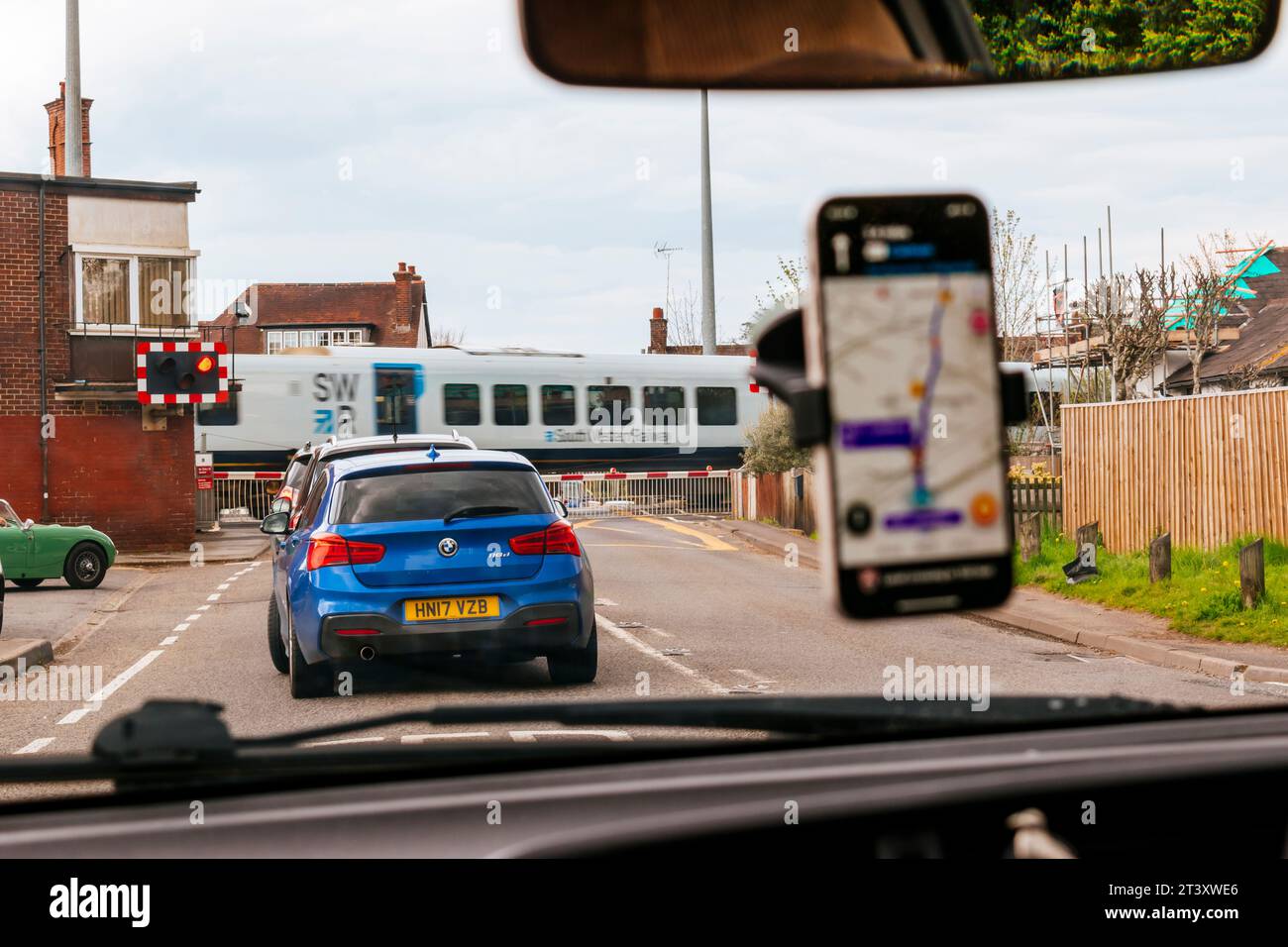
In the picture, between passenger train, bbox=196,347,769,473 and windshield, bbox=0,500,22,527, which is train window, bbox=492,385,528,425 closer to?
passenger train, bbox=196,347,769,473

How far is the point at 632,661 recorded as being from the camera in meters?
→ 11.0

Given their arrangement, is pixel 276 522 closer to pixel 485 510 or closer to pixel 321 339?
pixel 485 510

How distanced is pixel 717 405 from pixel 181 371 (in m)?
0.75

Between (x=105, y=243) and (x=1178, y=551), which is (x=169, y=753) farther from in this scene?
(x=105, y=243)

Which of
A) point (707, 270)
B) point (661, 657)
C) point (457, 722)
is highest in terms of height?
point (707, 270)

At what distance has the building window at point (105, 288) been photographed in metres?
26.7

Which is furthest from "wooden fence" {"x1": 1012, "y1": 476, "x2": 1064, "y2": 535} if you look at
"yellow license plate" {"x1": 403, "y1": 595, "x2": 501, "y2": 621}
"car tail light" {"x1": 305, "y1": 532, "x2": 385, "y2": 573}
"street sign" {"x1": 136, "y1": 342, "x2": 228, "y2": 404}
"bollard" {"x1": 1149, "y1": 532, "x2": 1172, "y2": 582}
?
"car tail light" {"x1": 305, "y1": 532, "x2": 385, "y2": 573}

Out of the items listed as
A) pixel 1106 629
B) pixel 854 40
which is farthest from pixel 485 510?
pixel 854 40

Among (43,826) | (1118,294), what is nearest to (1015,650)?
(1118,294)

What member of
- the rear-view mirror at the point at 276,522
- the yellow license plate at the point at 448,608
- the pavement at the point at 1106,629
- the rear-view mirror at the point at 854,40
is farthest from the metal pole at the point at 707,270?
the rear-view mirror at the point at 276,522

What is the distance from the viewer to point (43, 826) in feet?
7.15

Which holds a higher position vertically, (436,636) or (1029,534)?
(1029,534)

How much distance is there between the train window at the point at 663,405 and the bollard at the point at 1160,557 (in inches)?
40.5
